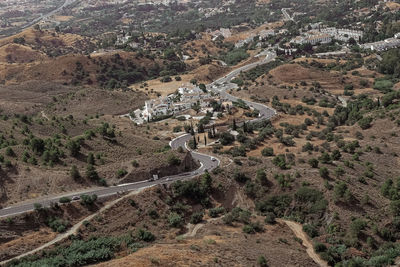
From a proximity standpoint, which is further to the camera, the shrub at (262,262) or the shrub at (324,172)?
the shrub at (324,172)

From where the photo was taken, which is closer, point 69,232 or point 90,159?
point 69,232

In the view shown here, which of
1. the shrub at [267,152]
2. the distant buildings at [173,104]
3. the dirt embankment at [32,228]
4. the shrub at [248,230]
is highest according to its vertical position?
the dirt embankment at [32,228]

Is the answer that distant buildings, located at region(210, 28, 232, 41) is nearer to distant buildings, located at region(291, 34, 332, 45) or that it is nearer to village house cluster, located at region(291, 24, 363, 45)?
village house cluster, located at region(291, 24, 363, 45)

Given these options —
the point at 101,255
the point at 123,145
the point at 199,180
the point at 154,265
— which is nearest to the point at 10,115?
the point at 123,145

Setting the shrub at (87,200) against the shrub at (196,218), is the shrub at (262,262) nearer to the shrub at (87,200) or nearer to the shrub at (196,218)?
the shrub at (196,218)

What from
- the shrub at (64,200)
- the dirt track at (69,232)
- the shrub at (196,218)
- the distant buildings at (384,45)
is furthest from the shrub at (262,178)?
the distant buildings at (384,45)

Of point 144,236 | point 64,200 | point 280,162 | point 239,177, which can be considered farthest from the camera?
point 280,162

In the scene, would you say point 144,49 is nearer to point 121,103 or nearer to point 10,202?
point 121,103

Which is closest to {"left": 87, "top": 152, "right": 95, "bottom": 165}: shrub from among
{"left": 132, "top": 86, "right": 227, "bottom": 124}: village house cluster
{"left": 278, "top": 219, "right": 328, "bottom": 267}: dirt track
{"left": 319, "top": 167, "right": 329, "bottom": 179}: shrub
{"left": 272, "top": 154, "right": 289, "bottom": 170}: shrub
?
{"left": 272, "top": 154, "right": 289, "bottom": 170}: shrub

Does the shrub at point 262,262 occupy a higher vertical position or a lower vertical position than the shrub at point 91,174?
lower

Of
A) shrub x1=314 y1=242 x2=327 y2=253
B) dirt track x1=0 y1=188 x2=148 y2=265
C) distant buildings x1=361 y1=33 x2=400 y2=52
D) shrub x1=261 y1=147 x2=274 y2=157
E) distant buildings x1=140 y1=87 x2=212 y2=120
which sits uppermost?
dirt track x1=0 y1=188 x2=148 y2=265

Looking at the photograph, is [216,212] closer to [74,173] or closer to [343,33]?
[74,173]

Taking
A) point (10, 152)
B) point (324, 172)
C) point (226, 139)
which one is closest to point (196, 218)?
point (324, 172)
